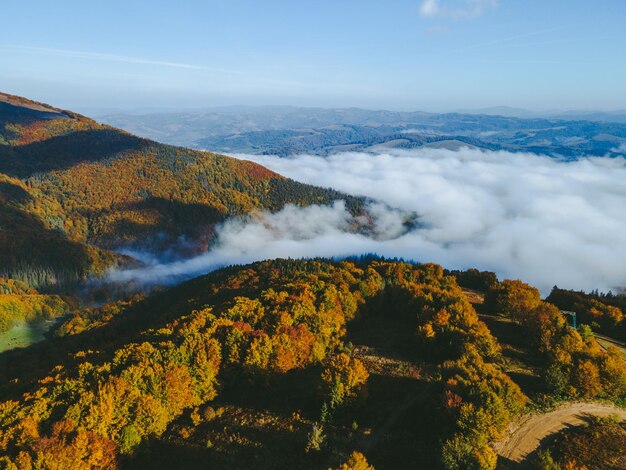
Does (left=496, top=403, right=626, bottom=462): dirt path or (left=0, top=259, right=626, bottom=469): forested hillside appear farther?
(left=496, top=403, right=626, bottom=462): dirt path

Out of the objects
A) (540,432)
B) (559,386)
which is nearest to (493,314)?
(559,386)

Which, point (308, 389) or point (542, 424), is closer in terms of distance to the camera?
point (542, 424)

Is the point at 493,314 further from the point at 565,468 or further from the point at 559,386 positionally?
the point at 565,468

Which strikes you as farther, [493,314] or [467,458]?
[493,314]

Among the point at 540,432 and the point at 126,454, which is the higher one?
the point at 540,432

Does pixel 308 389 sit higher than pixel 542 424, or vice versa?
pixel 542 424

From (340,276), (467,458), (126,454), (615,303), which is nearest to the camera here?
(467,458)

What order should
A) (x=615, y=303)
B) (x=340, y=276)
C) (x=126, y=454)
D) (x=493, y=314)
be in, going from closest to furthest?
(x=126, y=454), (x=493, y=314), (x=340, y=276), (x=615, y=303)

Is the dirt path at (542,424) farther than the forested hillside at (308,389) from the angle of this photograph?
Yes
